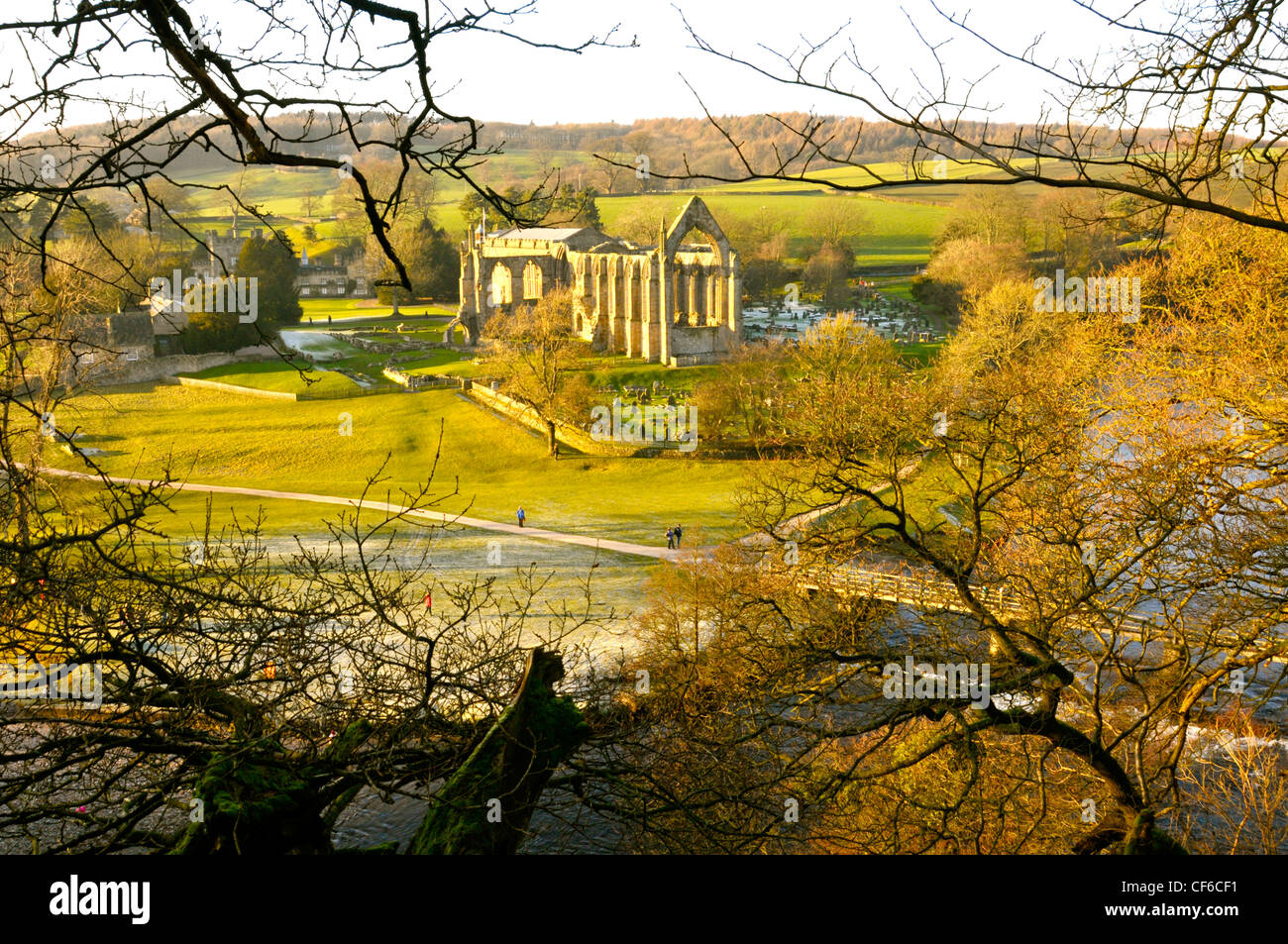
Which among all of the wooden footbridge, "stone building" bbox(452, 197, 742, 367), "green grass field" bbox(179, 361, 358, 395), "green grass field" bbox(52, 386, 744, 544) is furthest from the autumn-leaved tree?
the wooden footbridge

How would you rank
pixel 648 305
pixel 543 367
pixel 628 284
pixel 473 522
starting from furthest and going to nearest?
1. pixel 628 284
2. pixel 648 305
3. pixel 543 367
4. pixel 473 522

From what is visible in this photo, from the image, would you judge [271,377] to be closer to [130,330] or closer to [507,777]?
[130,330]

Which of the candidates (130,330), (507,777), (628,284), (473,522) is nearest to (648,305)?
(628,284)

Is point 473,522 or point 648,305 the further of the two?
point 648,305

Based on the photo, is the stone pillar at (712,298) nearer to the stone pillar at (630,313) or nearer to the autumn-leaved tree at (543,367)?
the stone pillar at (630,313)

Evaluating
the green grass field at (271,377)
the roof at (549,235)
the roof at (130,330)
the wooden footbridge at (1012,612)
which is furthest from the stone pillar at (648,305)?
the wooden footbridge at (1012,612)

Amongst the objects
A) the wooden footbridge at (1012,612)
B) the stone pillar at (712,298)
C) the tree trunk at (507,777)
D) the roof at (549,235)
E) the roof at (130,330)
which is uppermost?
the roof at (549,235)

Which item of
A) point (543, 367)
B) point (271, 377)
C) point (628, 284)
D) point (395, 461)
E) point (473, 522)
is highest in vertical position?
point (628, 284)
